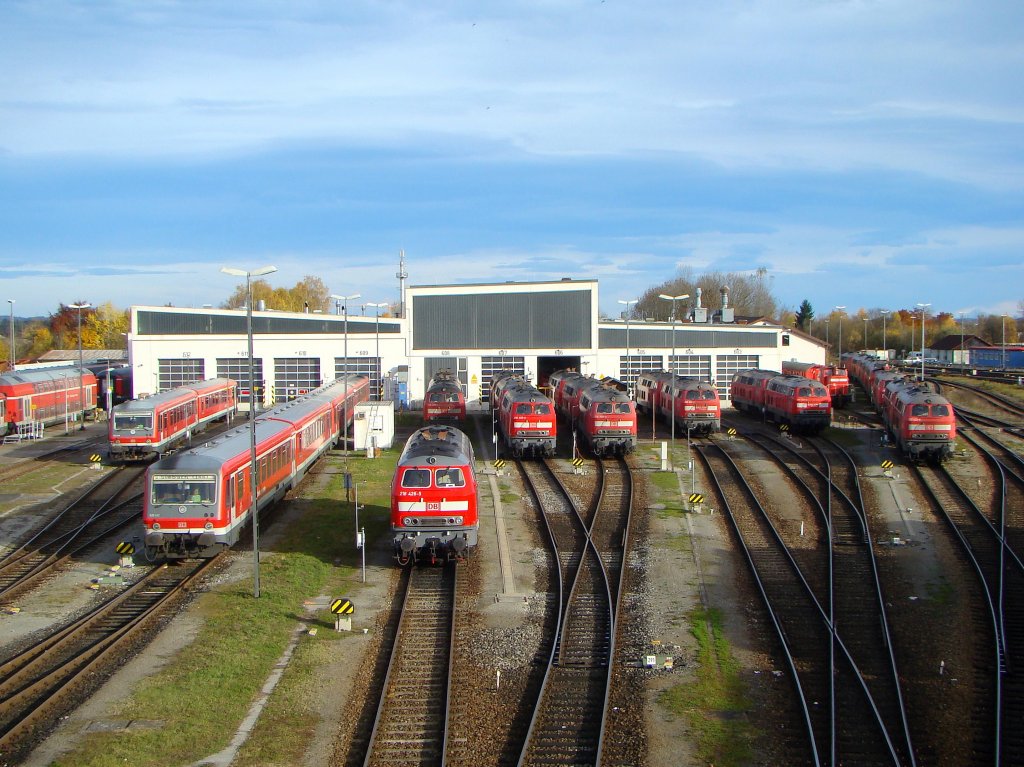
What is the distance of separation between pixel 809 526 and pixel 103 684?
734 inches

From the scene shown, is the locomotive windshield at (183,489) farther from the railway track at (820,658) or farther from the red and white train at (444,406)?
the red and white train at (444,406)

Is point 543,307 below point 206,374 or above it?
above

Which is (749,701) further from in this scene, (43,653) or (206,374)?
(206,374)

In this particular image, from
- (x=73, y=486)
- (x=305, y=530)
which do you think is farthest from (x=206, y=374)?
(x=305, y=530)

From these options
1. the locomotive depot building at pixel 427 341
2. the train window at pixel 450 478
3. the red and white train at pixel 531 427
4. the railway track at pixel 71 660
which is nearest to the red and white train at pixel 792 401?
the locomotive depot building at pixel 427 341

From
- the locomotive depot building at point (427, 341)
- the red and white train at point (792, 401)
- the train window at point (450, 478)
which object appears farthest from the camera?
the locomotive depot building at point (427, 341)

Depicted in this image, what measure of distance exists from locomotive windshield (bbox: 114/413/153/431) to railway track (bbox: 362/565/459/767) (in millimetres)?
19449

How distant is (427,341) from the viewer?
59344mm

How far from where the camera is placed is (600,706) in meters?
13.4

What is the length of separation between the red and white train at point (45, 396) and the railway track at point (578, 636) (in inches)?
1176

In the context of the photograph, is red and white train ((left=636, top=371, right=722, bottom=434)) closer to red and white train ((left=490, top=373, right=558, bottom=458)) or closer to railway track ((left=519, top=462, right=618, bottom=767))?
red and white train ((left=490, top=373, right=558, bottom=458))

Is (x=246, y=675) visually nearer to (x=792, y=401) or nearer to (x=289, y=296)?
(x=792, y=401)

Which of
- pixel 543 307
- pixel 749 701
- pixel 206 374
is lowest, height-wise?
pixel 749 701

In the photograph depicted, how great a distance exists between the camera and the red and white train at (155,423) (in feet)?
115
